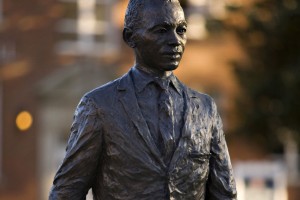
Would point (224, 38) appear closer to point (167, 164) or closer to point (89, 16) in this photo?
point (89, 16)

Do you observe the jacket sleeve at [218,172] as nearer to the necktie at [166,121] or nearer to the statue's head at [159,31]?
the necktie at [166,121]

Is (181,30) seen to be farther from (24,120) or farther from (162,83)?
(24,120)

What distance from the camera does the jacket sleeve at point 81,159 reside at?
208 inches

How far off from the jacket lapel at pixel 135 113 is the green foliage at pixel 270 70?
12.5m

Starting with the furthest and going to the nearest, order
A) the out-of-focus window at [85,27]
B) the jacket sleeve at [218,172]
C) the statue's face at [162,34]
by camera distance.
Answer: the out-of-focus window at [85,27], the jacket sleeve at [218,172], the statue's face at [162,34]

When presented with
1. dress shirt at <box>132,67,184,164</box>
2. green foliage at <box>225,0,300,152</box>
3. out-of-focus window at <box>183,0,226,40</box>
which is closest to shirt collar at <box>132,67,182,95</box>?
dress shirt at <box>132,67,184,164</box>

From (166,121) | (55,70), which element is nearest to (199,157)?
(166,121)

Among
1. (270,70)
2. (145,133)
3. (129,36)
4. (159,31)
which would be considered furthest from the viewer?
(270,70)

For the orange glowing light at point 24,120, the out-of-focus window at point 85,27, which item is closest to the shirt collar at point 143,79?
the orange glowing light at point 24,120

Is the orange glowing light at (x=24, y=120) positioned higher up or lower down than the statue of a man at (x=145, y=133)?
lower down

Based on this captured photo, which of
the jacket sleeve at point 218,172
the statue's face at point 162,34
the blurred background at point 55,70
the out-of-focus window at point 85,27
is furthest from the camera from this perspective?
the out-of-focus window at point 85,27

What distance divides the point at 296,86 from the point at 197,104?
12.6 metres

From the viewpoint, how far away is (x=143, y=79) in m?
5.42

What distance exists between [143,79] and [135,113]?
22 centimetres
